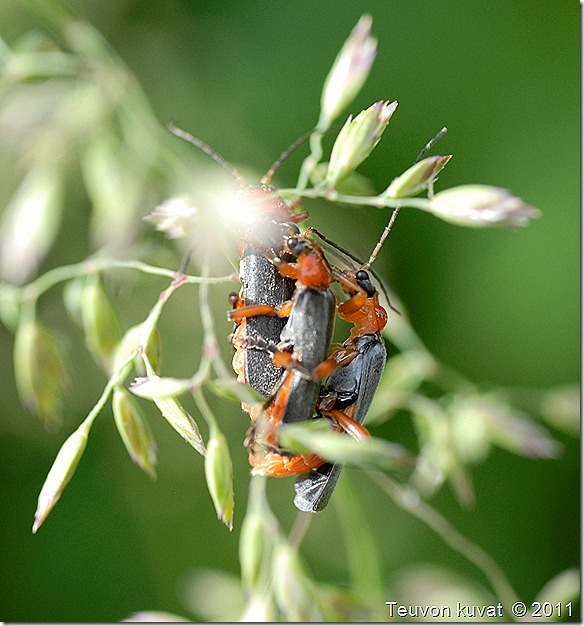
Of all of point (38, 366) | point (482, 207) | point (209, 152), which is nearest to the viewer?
point (482, 207)

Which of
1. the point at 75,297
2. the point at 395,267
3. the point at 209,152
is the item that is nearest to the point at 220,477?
the point at 209,152

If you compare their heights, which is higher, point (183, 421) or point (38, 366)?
point (183, 421)

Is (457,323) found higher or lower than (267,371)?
lower

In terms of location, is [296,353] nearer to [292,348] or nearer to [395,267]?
[292,348]

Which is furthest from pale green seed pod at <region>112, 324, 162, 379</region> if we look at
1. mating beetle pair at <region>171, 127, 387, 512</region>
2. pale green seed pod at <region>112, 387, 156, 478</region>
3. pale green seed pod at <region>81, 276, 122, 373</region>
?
pale green seed pod at <region>81, 276, 122, 373</region>

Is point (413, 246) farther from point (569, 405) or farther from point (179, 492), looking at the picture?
point (179, 492)

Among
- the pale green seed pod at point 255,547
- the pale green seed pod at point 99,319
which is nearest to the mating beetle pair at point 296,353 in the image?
the pale green seed pod at point 255,547

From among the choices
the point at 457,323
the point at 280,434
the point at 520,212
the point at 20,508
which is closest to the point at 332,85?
the point at 520,212
